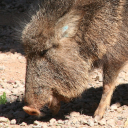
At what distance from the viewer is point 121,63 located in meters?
3.94

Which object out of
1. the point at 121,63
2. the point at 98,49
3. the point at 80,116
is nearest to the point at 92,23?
the point at 98,49

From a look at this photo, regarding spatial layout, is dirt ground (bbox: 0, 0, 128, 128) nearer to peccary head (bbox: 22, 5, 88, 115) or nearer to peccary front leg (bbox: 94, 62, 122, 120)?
peccary front leg (bbox: 94, 62, 122, 120)

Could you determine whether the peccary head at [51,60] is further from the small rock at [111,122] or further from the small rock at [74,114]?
the small rock at [111,122]

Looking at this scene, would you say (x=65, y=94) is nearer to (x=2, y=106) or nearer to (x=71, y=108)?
(x=71, y=108)

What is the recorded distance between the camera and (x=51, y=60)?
366 cm

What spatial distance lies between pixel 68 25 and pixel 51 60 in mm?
465

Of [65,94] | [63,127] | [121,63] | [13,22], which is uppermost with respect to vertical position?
[13,22]

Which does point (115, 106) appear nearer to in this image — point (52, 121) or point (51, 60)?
point (52, 121)

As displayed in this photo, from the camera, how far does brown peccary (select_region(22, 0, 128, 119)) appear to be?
12.0ft

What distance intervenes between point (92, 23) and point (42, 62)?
77 cm

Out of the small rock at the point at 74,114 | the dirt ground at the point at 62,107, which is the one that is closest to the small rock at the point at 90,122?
the dirt ground at the point at 62,107

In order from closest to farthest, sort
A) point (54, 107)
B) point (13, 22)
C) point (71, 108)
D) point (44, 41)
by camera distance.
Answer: point (44, 41), point (54, 107), point (71, 108), point (13, 22)

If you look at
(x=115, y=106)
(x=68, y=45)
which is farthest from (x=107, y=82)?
(x=68, y=45)

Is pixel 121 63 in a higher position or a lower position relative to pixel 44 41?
lower
